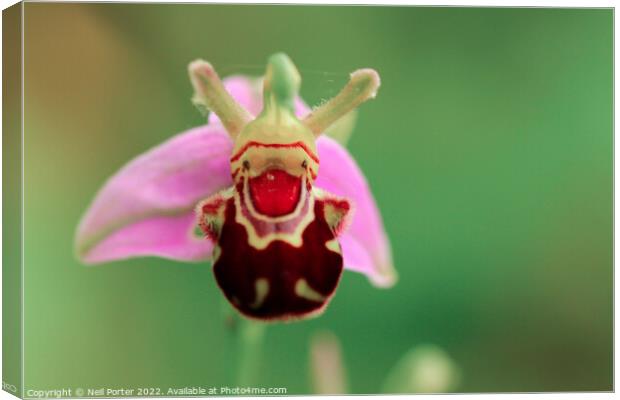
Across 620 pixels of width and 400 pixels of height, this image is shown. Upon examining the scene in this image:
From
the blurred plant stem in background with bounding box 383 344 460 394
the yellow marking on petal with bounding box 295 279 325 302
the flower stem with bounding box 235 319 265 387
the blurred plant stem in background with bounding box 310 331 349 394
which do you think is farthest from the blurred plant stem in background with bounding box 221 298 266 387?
the blurred plant stem in background with bounding box 383 344 460 394

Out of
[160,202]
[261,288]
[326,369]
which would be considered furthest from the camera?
[326,369]

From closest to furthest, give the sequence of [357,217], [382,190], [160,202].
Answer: [160,202], [357,217], [382,190]

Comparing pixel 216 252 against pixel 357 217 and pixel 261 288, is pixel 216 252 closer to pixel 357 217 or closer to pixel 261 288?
pixel 261 288

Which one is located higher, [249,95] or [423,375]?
[249,95]

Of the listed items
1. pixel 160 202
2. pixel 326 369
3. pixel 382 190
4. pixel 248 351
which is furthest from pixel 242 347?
pixel 382 190

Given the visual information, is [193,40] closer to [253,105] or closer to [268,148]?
Result: [253,105]

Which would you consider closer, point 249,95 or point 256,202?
point 256,202

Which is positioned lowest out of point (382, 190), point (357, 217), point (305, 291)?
point (305, 291)
